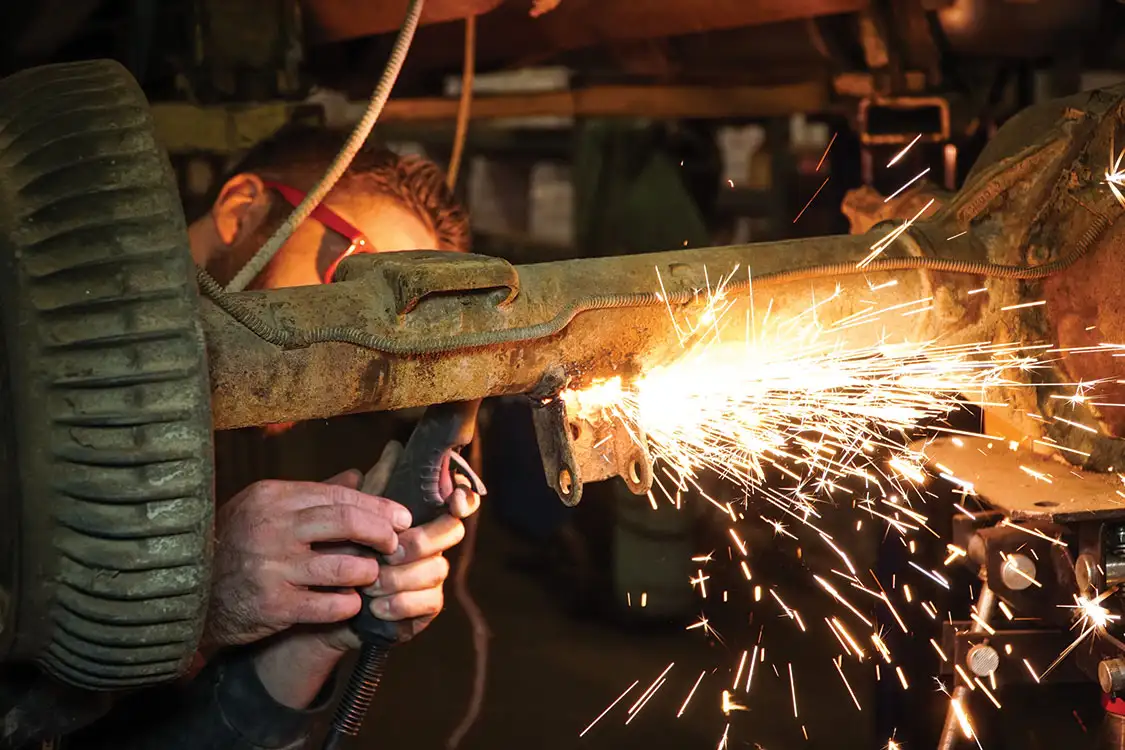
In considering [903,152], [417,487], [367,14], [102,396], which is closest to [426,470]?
[417,487]

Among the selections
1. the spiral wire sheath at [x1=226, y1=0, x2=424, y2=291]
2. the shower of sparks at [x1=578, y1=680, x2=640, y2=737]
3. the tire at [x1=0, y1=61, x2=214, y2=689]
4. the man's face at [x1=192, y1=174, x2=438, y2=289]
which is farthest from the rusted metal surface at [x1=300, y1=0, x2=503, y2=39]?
the shower of sparks at [x1=578, y1=680, x2=640, y2=737]

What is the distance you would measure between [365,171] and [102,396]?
196 centimetres

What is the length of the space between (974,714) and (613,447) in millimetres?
1594

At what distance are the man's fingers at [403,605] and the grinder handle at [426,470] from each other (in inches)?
0.8

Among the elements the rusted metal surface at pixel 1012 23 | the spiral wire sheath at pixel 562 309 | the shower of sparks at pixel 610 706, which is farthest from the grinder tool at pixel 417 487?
the rusted metal surface at pixel 1012 23

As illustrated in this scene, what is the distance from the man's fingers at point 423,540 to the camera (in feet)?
6.66

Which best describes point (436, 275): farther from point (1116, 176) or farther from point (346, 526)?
point (1116, 176)

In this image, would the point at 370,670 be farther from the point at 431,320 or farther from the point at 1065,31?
the point at 1065,31

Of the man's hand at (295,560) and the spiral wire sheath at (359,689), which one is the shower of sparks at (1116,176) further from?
the spiral wire sheath at (359,689)

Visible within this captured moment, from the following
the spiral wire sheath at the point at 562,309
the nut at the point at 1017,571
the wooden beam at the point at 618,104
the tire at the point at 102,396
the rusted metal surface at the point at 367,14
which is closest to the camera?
the tire at the point at 102,396

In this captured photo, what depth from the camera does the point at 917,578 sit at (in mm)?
2525

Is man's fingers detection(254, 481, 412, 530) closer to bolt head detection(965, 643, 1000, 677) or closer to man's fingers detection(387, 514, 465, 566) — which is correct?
man's fingers detection(387, 514, 465, 566)

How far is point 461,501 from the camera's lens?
6.59 ft

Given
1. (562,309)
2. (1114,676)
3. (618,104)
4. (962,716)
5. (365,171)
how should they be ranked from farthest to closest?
(618,104) → (365,171) → (962,716) → (1114,676) → (562,309)
